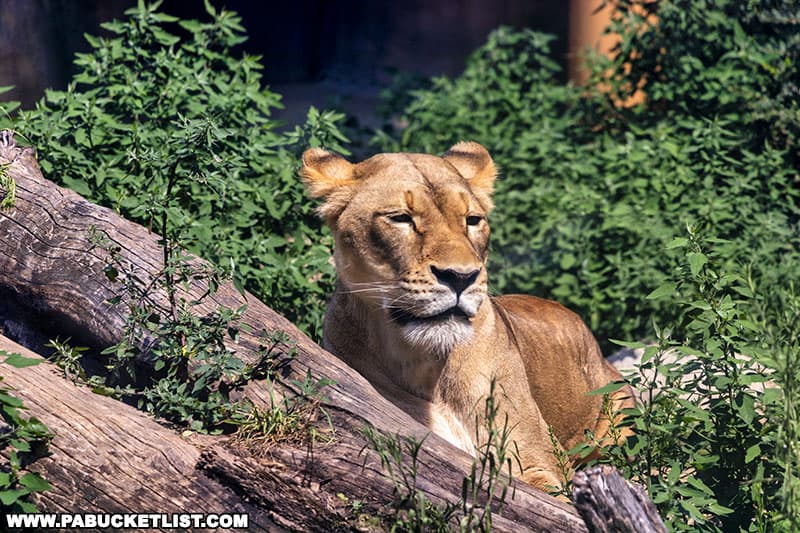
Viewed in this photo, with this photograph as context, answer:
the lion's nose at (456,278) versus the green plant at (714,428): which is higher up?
the lion's nose at (456,278)

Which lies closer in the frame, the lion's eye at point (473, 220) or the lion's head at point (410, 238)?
the lion's head at point (410, 238)

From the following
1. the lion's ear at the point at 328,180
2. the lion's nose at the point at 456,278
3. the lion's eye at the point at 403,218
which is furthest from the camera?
the lion's ear at the point at 328,180

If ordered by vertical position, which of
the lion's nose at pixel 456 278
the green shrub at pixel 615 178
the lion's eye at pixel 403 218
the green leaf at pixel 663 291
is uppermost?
the lion's eye at pixel 403 218

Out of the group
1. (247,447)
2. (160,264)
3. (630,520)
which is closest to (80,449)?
(247,447)

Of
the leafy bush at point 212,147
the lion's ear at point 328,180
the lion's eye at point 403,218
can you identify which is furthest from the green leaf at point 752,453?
the leafy bush at point 212,147

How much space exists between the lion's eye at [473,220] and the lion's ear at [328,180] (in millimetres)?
470

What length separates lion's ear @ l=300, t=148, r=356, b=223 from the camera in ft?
13.2

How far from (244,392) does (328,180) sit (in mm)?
1146

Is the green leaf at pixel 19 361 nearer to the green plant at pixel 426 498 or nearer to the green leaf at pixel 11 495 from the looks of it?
the green leaf at pixel 11 495

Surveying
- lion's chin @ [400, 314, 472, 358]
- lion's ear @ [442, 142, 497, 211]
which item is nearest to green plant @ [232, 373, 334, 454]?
lion's chin @ [400, 314, 472, 358]

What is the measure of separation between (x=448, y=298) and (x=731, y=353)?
2.94 ft

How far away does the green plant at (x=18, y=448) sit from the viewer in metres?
2.75

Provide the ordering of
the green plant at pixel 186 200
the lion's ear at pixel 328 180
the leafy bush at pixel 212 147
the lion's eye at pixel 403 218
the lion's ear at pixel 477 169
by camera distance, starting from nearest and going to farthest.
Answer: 1. the green plant at pixel 186 200
2. the lion's eye at pixel 403 218
3. the lion's ear at pixel 328 180
4. the lion's ear at pixel 477 169
5. the leafy bush at pixel 212 147

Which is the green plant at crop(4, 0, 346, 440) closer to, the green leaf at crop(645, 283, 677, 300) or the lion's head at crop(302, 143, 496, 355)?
the lion's head at crop(302, 143, 496, 355)
